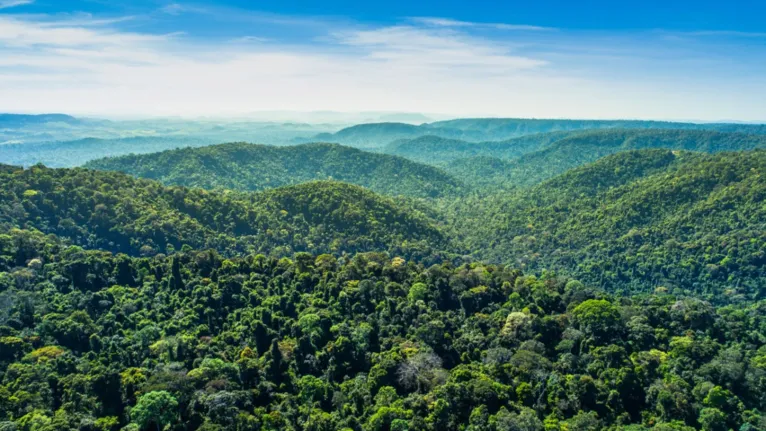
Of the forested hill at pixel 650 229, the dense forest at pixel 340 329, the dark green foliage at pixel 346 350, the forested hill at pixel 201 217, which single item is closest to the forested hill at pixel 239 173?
the forested hill at pixel 650 229

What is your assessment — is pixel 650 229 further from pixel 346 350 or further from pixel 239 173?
pixel 239 173

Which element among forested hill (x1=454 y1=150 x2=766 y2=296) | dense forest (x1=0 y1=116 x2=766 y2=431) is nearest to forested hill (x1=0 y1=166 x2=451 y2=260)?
dense forest (x1=0 y1=116 x2=766 y2=431)

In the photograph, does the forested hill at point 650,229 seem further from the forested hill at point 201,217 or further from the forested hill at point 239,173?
the forested hill at point 239,173

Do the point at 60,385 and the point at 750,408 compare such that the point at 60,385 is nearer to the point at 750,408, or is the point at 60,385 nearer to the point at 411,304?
the point at 411,304

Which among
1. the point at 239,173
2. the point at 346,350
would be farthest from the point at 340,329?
the point at 239,173

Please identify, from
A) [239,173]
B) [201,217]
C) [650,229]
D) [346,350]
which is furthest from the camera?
[239,173]

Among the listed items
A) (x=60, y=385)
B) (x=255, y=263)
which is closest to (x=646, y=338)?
(x=255, y=263)
